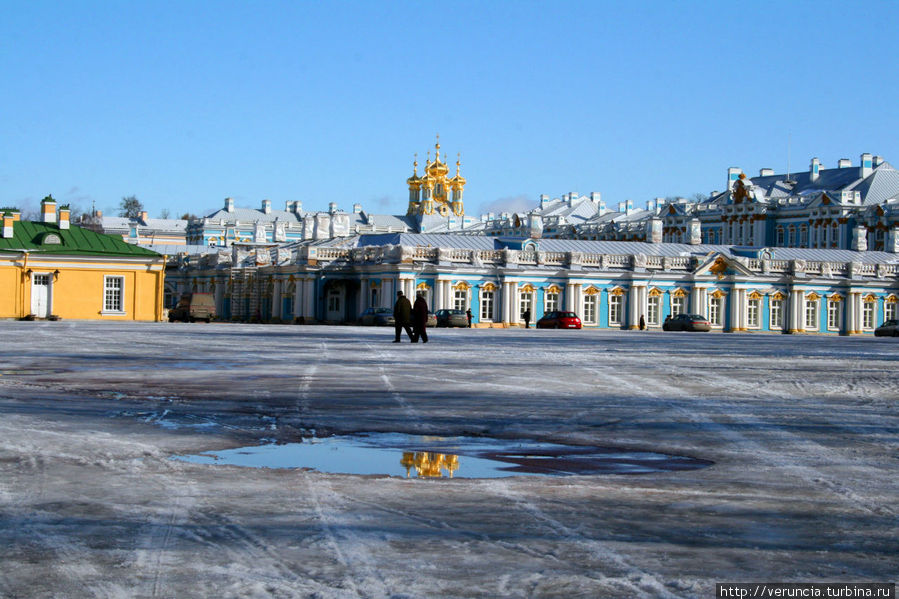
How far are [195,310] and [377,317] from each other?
11401mm

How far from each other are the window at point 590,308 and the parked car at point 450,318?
12.0 meters

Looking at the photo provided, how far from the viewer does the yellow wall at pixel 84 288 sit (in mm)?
58125

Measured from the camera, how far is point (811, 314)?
77.2 m

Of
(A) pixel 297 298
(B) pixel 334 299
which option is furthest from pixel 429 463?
(B) pixel 334 299

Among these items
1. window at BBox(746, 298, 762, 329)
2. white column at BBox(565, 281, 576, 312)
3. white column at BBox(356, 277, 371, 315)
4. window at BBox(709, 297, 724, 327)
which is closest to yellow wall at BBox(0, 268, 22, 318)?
white column at BBox(356, 277, 371, 315)

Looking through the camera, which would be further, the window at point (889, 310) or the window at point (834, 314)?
the window at point (889, 310)

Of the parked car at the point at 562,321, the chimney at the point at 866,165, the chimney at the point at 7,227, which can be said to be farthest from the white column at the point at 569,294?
the chimney at the point at 866,165

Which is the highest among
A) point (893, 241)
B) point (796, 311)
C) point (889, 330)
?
point (893, 241)

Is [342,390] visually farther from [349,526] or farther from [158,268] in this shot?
[158,268]

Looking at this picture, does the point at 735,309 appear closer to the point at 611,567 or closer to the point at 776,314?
the point at 776,314

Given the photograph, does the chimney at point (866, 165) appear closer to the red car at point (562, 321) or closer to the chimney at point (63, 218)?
the red car at point (562, 321)

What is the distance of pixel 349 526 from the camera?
7273mm

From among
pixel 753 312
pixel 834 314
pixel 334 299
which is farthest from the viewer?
pixel 834 314

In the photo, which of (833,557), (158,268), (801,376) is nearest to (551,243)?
(158,268)
